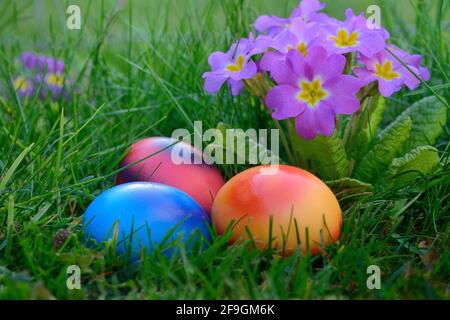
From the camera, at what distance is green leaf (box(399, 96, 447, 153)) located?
1.90 meters

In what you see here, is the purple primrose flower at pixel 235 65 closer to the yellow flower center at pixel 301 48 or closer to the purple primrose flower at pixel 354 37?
the yellow flower center at pixel 301 48

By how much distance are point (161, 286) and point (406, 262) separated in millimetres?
534

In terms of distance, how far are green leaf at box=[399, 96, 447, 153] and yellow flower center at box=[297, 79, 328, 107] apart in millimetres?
316

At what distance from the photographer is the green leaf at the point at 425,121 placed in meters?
1.90

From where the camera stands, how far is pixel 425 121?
75.4 inches

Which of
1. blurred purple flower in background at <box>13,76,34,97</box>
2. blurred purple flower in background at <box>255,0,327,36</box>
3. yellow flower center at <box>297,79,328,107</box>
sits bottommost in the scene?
blurred purple flower in background at <box>13,76,34,97</box>

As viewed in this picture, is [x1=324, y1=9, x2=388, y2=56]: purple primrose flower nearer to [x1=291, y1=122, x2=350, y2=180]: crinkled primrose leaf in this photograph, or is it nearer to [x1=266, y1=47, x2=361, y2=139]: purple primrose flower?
[x1=266, y1=47, x2=361, y2=139]: purple primrose flower

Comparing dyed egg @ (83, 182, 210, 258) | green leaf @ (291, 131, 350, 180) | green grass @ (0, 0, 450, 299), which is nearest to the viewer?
green grass @ (0, 0, 450, 299)

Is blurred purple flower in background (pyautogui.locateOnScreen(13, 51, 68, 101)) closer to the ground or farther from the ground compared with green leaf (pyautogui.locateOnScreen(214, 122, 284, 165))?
farther from the ground

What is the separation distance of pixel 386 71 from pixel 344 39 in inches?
5.1

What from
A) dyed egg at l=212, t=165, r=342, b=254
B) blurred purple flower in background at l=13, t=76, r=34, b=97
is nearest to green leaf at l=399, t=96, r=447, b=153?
dyed egg at l=212, t=165, r=342, b=254

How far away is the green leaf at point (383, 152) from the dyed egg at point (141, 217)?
48 centimetres

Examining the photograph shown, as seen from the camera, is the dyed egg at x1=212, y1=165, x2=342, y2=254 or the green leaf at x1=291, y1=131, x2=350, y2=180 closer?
the dyed egg at x1=212, y1=165, x2=342, y2=254

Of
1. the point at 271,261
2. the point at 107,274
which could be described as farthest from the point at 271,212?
the point at 107,274
